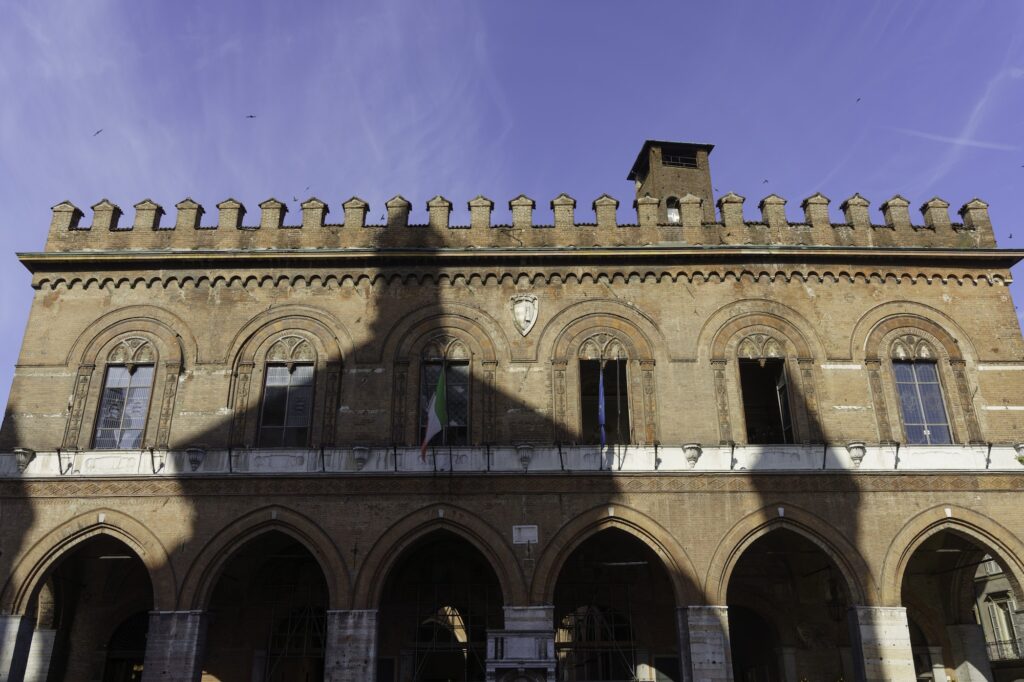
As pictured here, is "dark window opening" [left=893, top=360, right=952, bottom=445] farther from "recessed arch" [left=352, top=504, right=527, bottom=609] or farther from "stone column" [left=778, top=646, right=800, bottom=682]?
"recessed arch" [left=352, top=504, right=527, bottom=609]

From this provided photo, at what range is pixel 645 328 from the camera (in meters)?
15.8

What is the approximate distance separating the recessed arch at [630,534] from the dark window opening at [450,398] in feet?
8.35

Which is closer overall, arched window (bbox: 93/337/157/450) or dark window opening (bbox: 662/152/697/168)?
arched window (bbox: 93/337/157/450)

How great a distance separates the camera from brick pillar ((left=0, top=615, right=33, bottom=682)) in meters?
13.7

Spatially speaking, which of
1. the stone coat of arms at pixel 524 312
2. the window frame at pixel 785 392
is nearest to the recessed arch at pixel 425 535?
the stone coat of arms at pixel 524 312

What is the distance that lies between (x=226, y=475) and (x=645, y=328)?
834 cm

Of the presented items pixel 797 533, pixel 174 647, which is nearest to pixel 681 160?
pixel 797 533

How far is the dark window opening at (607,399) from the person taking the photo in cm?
1578

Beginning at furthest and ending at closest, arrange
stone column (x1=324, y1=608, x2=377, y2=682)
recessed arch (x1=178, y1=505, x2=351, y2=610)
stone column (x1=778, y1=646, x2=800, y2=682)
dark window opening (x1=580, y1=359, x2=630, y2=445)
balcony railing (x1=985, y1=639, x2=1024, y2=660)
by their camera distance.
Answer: balcony railing (x1=985, y1=639, x2=1024, y2=660) → stone column (x1=778, y1=646, x2=800, y2=682) → dark window opening (x1=580, y1=359, x2=630, y2=445) → recessed arch (x1=178, y1=505, x2=351, y2=610) → stone column (x1=324, y1=608, x2=377, y2=682)

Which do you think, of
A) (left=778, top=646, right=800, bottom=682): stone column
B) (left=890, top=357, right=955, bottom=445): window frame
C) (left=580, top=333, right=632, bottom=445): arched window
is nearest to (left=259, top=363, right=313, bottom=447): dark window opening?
(left=580, top=333, right=632, bottom=445): arched window

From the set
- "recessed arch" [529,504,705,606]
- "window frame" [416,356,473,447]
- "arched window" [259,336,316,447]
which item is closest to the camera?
"recessed arch" [529,504,705,606]

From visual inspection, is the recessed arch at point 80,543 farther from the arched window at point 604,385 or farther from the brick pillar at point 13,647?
the arched window at point 604,385

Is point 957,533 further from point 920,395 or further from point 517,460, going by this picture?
point 517,460

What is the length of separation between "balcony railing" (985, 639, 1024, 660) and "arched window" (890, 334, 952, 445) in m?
6.47
